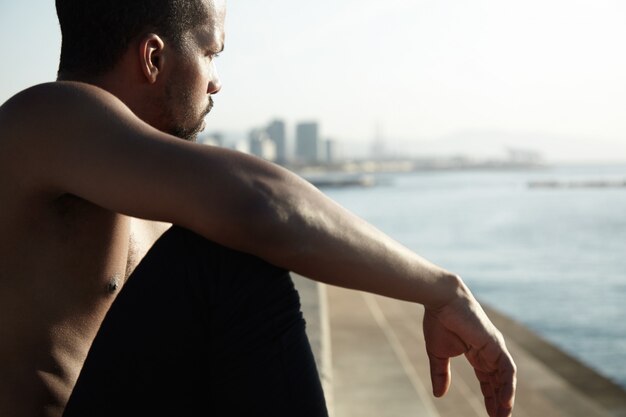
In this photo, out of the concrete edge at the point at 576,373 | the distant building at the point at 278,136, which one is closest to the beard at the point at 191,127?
the concrete edge at the point at 576,373

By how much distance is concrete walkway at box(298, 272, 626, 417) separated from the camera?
3.88 meters

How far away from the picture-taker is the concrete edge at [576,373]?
634 centimetres

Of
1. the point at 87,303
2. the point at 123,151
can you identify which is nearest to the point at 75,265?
the point at 87,303

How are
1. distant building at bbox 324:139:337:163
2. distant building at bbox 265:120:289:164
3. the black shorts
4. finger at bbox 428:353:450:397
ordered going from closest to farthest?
the black shorts
finger at bbox 428:353:450:397
distant building at bbox 265:120:289:164
distant building at bbox 324:139:337:163

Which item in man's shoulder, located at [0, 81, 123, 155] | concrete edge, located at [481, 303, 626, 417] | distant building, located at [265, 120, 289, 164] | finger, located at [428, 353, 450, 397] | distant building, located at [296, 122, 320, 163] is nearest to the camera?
man's shoulder, located at [0, 81, 123, 155]

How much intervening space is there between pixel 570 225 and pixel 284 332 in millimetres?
46722

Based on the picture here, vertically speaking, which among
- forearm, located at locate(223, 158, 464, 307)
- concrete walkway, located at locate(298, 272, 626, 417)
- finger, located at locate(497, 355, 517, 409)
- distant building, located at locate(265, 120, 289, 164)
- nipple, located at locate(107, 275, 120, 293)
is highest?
forearm, located at locate(223, 158, 464, 307)

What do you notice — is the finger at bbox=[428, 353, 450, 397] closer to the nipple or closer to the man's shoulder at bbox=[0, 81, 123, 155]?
the nipple

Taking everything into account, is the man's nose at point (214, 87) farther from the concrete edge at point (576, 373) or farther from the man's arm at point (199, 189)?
the concrete edge at point (576, 373)

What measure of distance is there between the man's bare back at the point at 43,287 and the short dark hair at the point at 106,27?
21cm

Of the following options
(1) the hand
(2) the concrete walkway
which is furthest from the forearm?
(2) the concrete walkway

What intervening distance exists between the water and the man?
8.94 m

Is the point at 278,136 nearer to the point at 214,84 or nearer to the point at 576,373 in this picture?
the point at 576,373

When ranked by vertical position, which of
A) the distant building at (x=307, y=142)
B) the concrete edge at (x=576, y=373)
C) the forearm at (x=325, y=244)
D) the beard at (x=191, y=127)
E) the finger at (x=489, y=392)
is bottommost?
the distant building at (x=307, y=142)
